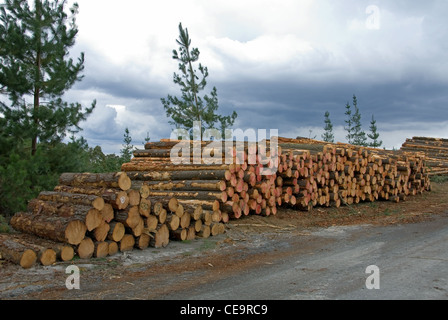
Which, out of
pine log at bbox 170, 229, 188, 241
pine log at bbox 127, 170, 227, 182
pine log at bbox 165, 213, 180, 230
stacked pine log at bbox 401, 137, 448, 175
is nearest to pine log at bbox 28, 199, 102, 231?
pine log at bbox 165, 213, 180, 230

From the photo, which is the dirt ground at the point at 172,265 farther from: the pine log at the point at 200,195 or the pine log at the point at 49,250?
the pine log at the point at 200,195

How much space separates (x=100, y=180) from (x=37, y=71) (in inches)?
226

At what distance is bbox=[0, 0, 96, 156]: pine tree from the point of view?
11.6 metres

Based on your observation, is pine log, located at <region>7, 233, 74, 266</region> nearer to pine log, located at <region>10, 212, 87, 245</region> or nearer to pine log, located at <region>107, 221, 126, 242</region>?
pine log, located at <region>10, 212, 87, 245</region>

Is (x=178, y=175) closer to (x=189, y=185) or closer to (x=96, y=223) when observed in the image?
(x=189, y=185)

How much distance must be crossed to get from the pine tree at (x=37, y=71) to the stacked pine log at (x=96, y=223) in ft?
12.6

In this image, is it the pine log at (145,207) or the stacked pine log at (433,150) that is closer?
the pine log at (145,207)

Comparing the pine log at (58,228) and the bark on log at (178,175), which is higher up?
the bark on log at (178,175)

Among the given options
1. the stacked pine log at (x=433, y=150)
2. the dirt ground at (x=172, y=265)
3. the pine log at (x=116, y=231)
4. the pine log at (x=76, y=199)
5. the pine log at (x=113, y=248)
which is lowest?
the dirt ground at (x=172, y=265)

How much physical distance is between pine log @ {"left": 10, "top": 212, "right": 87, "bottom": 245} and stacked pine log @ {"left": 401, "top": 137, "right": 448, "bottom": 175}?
22403 millimetres

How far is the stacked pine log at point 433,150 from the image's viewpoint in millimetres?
23984

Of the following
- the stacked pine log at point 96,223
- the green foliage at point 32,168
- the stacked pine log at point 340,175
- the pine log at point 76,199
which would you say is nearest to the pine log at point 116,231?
the stacked pine log at point 96,223

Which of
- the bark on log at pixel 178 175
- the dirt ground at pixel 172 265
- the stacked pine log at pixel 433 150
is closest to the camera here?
the dirt ground at pixel 172 265
